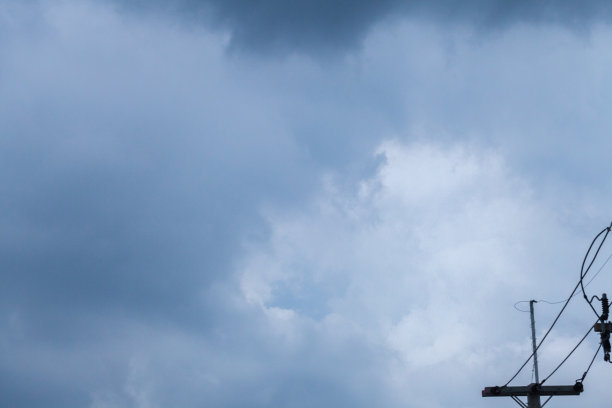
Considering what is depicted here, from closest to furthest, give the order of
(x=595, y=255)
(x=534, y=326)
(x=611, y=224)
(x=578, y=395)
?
(x=611, y=224) < (x=595, y=255) < (x=578, y=395) < (x=534, y=326)

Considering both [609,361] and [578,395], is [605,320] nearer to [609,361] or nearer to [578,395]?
[609,361]

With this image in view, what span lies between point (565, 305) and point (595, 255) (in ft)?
11.4

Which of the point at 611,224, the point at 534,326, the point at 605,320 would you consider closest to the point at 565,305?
the point at 605,320

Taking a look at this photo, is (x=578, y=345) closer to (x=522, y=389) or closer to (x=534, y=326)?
(x=522, y=389)

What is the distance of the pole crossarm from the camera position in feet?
86.5

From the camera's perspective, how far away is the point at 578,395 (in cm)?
2653

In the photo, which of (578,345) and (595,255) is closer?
(595,255)

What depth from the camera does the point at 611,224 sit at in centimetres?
1666

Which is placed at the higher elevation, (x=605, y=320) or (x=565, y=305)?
(x=565, y=305)

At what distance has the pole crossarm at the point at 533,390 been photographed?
1038 inches

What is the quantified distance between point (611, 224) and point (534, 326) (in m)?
14.2

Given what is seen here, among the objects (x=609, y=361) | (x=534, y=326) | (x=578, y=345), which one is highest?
(x=534, y=326)

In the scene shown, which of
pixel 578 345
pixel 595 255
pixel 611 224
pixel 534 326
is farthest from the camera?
pixel 534 326

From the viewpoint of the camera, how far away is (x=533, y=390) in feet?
88.0
